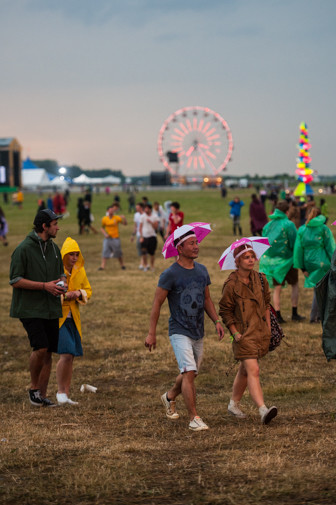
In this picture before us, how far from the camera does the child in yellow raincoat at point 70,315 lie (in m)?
7.73

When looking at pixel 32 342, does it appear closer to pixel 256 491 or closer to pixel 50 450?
pixel 50 450

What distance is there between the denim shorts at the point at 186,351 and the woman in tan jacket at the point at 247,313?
1.04 ft

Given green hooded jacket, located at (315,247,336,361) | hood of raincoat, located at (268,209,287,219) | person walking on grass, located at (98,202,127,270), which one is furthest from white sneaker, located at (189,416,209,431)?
person walking on grass, located at (98,202,127,270)

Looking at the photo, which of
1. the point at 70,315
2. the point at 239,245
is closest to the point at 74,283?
the point at 70,315

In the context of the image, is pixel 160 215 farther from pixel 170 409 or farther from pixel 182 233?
pixel 182 233

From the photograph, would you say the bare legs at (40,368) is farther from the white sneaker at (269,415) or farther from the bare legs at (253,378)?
the white sneaker at (269,415)

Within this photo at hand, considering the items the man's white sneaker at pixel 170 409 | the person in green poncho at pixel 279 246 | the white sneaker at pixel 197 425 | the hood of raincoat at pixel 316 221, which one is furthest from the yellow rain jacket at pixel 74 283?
the person in green poncho at pixel 279 246

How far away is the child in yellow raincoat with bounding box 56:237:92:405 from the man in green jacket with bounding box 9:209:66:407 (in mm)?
206

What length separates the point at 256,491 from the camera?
4.57 meters

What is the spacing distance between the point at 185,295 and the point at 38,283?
157 cm

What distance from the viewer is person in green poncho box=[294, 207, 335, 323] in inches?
441

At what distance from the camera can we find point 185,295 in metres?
6.45

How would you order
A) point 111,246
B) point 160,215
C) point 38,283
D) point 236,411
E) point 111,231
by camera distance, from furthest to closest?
point 160,215 < point 111,246 < point 111,231 < point 38,283 < point 236,411

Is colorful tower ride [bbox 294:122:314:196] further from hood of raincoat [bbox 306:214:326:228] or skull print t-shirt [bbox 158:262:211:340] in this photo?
skull print t-shirt [bbox 158:262:211:340]
